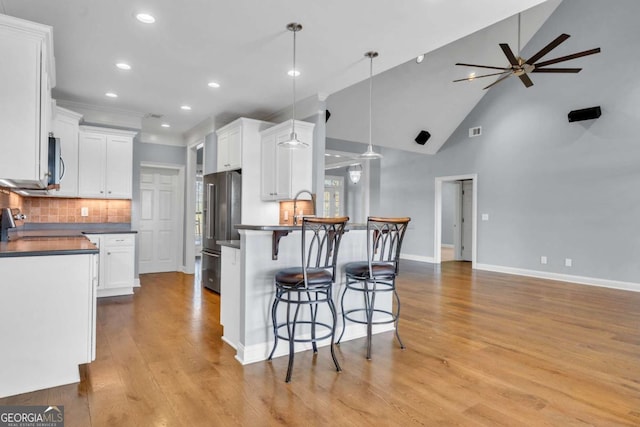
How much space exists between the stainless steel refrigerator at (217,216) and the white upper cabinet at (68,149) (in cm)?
179

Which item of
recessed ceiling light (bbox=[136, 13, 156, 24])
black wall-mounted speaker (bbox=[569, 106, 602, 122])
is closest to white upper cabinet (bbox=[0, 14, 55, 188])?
recessed ceiling light (bbox=[136, 13, 156, 24])

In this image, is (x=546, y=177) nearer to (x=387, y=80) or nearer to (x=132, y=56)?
(x=387, y=80)

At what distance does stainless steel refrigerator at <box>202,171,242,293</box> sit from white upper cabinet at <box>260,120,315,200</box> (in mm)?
483

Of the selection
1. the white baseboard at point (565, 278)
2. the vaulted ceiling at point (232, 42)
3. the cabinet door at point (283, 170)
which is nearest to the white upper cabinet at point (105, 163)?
the vaulted ceiling at point (232, 42)

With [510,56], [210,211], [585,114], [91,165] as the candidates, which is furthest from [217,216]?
[585,114]

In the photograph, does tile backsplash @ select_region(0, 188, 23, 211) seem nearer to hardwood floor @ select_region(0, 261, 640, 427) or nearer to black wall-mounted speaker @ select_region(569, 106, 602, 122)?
hardwood floor @ select_region(0, 261, 640, 427)

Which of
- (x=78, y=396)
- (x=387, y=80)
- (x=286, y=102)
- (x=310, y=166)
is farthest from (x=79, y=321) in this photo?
(x=387, y=80)

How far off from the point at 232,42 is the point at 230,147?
7.35ft

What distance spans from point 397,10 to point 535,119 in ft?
17.4

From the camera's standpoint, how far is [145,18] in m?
2.96

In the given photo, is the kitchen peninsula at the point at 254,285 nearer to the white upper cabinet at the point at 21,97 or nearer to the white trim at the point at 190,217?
the white upper cabinet at the point at 21,97

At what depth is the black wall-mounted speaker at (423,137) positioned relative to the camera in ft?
26.7

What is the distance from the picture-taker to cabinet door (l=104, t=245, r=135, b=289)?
505 cm

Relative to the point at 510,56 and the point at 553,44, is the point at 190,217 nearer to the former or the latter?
the point at 510,56
